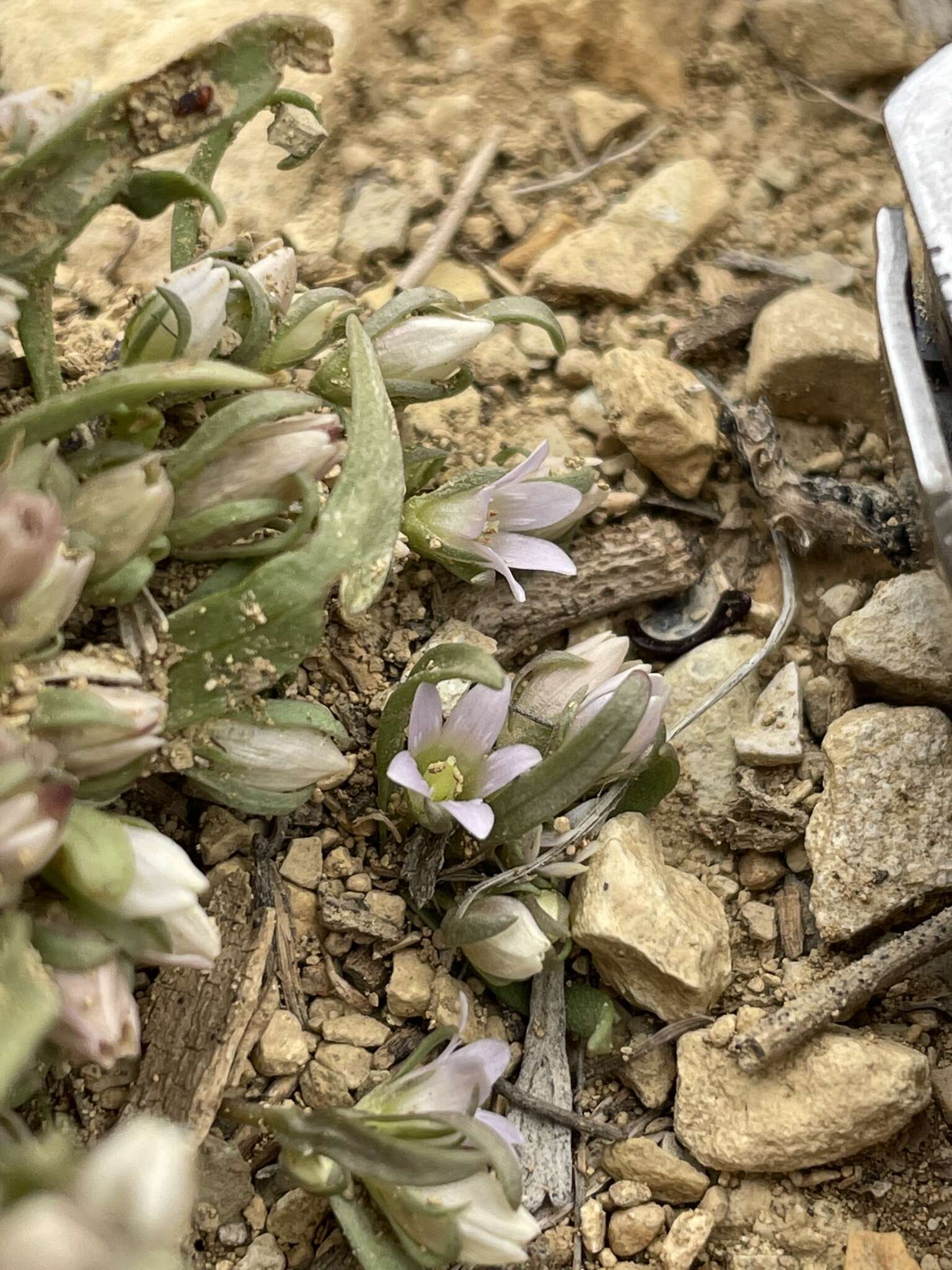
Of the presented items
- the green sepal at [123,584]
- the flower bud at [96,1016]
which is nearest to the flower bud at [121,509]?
the green sepal at [123,584]

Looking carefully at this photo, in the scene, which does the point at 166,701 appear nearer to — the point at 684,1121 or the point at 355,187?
the point at 684,1121

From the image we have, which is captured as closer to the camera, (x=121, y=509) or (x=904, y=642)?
(x=121, y=509)

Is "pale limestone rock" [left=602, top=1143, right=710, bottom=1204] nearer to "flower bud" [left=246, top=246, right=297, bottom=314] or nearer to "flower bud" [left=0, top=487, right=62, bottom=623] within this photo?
"flower bud" [left=0, top=487, right=62, bottom=623]

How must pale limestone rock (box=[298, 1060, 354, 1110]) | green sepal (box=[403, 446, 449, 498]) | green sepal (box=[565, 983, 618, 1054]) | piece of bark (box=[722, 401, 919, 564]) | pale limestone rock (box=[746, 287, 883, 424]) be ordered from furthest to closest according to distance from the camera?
1. pale limestone rock (box=[746, 287, 883, 424])
2. piece of bark (box=[722, 401, 919, 564])
3. green sepal (box=[403, 446, 449, 498])
4. green sepal (box=[565, 983, 618, 1054])
5. pale limestone rock (box=[298, 1060, 354, 1110])

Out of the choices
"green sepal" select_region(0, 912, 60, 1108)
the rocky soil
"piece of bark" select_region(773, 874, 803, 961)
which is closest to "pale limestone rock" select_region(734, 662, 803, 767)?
the rocky soil

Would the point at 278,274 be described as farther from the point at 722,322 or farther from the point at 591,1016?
the point at 591,1016

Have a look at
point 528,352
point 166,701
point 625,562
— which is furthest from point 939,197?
point 166,701

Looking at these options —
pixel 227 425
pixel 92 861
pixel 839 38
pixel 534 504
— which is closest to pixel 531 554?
pixel 534 504
